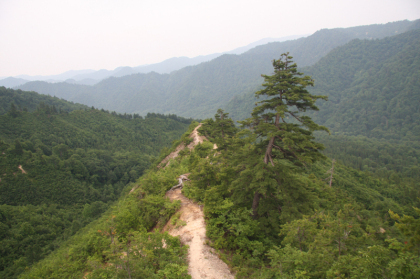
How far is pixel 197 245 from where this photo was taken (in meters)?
10.1

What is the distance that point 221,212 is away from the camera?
1106cm

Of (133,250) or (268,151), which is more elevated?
(268,151)

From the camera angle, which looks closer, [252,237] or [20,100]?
[252,237]

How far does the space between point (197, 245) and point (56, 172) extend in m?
59.6

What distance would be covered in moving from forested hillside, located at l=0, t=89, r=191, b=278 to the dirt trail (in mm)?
28545

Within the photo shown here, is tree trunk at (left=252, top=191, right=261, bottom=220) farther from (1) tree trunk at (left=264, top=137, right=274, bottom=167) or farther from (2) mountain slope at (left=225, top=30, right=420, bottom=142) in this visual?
(2) mountain slope at (left=225, top=30, right=420, bottom=142)

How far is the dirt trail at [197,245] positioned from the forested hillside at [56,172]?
28.5 m

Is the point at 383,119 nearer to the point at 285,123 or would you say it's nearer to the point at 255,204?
the point at 285,123

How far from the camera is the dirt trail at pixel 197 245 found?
859cm

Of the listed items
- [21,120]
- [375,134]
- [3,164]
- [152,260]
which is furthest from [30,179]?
[375,134]

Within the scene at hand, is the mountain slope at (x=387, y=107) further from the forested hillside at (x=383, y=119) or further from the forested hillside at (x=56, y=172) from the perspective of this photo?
the forested hillside at (x=56, y=172)

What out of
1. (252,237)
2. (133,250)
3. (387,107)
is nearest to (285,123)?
(252,237)

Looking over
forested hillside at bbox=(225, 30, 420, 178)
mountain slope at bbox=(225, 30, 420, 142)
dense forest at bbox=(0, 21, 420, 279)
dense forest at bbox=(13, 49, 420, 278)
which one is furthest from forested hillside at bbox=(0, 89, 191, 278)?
mountain slope at bbox=(225, 30, 420, 142)

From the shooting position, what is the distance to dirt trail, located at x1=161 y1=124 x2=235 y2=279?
8.59 m
